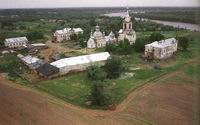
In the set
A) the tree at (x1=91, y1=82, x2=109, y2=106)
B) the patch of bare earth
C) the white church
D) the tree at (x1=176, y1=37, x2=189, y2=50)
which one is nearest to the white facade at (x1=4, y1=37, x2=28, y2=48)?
the white church

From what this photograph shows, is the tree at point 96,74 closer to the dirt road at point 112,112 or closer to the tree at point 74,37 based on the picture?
the dirt road at point 112,112

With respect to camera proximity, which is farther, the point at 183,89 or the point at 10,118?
the point at 183,89

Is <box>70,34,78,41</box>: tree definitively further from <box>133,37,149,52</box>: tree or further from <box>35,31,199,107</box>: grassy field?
<box>35,31,199,107</box>: grassy field

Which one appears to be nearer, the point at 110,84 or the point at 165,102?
the point at 165,102

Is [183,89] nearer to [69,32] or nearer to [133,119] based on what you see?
[133,119]

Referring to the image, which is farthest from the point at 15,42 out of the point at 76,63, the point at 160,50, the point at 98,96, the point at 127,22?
the point at 98,96

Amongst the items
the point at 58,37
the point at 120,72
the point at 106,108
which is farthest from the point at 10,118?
the point at 58,37

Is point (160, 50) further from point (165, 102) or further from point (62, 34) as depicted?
point (62, 34)
